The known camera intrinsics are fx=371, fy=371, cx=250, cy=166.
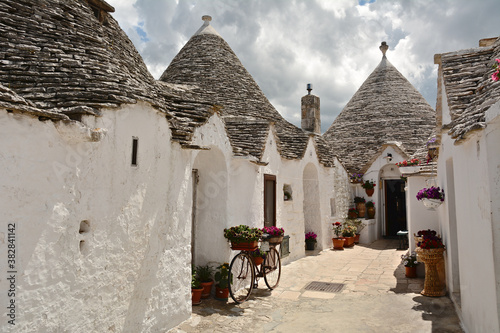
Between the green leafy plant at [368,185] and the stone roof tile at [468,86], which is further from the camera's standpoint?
the green leafy plant at [368,185]

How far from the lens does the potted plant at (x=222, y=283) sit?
6863 millimetres

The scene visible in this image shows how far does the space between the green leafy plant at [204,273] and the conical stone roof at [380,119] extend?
10443 mm

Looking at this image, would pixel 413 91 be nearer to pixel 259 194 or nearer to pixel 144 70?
pixel 259 194

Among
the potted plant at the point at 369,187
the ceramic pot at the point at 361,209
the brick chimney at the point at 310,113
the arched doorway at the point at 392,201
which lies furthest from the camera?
the arched doorway at the point at 392,201

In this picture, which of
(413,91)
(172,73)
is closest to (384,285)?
(172,73)

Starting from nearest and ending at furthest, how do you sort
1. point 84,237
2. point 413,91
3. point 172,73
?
point 84,237, point 172,73, point 413,91

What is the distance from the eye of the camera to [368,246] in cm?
1411

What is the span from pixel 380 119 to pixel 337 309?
1406 cm

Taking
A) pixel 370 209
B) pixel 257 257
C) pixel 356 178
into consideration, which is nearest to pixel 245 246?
pixel 257 257

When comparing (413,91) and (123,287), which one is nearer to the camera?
(123,287)

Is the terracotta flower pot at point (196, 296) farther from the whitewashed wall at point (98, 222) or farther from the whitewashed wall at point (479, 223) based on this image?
the whitewashed wall at point (479, 223)

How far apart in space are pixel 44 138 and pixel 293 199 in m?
8.45

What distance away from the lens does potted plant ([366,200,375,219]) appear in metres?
15.7

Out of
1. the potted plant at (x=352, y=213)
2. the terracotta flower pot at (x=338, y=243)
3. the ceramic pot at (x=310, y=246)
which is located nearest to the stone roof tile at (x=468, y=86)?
the ceramic pot at (x=310, y=246)
